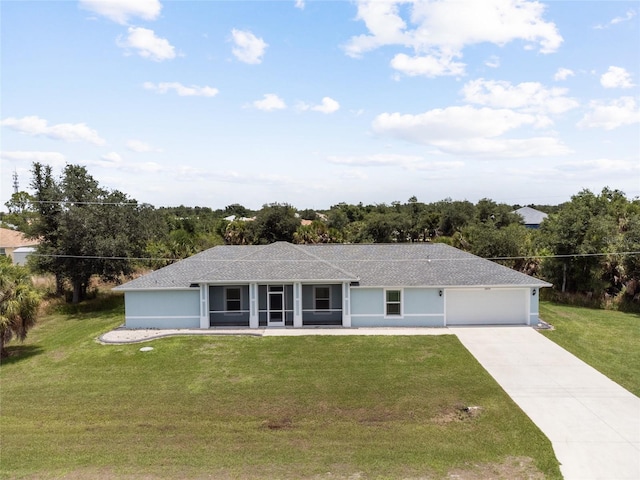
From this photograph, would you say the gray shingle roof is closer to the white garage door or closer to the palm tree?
the white garage door

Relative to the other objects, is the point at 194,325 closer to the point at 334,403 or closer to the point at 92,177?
the point at 334,403

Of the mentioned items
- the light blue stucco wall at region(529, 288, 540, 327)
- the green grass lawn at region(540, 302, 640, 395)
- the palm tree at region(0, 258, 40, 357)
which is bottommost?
the green grass lawn at region(540, 302, 640, 395)

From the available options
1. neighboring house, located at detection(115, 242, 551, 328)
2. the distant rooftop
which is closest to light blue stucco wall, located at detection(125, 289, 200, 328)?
neighboring house, located at detection(115, 242, 551, 328)

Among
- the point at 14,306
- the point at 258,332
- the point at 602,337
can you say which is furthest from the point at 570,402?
the point at 14,306

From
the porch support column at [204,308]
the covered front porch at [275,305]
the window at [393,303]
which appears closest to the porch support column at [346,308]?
the covered front porch at [275,305]

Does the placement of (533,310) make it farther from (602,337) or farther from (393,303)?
(393,303)

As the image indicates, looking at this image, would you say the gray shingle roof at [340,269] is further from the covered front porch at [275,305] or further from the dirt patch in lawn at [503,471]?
the dirt patch in lawn at [503,471]

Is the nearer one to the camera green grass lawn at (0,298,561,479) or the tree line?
green grass lawn at (0,298,561,479)

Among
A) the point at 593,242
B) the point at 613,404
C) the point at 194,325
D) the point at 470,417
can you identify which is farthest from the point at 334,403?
the point at 593,242
